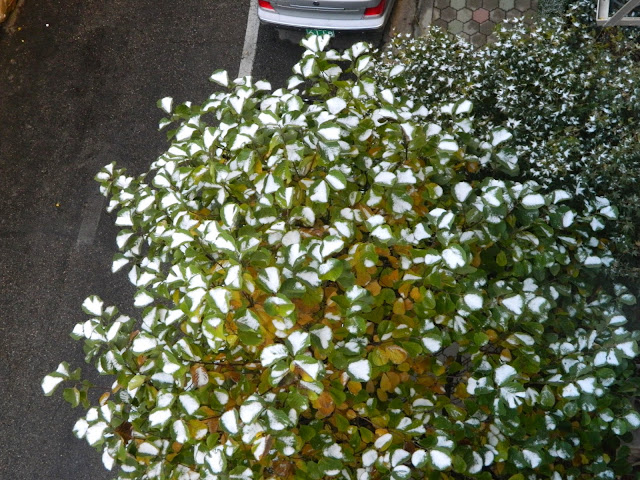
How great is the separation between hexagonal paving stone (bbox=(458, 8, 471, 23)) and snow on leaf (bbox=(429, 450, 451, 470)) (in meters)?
4.29

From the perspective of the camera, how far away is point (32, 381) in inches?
203

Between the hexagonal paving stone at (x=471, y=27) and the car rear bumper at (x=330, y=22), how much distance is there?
2.40ft

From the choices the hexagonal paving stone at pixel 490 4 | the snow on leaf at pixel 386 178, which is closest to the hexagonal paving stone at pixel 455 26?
the hexagonal paving stone at pixel 490 4

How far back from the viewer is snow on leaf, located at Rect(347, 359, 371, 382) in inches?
77.9

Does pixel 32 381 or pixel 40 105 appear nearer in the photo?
pixel 32 381

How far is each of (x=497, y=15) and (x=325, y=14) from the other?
1.62 meters

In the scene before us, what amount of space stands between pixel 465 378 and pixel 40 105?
5.35 m

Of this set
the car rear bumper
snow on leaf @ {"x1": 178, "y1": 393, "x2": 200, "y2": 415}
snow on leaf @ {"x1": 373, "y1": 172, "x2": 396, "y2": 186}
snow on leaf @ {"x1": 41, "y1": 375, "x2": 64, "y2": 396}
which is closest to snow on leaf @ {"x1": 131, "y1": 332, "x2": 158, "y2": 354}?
snow on leaf @ {"x1": 178, "y1": 393, "x2": 200, "y2": 415}

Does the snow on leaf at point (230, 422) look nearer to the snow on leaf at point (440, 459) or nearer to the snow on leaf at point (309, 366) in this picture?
the snow on leaf at point (309, 366)

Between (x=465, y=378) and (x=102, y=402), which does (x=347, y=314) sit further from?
(x=102, y=402)

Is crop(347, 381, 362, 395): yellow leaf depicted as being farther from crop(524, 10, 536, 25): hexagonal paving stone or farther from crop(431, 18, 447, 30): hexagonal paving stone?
crop(431, 18, 447, 30): hexagonal paving stone

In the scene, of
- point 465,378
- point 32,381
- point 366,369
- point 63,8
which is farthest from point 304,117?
point 63,8

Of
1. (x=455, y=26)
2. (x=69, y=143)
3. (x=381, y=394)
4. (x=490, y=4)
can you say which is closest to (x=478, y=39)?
(x=455, y=26)

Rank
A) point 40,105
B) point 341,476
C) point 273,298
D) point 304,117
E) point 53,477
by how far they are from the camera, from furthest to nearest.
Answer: point 40,105
point 53,477
point 304,117
point 341,476
point 273,298
